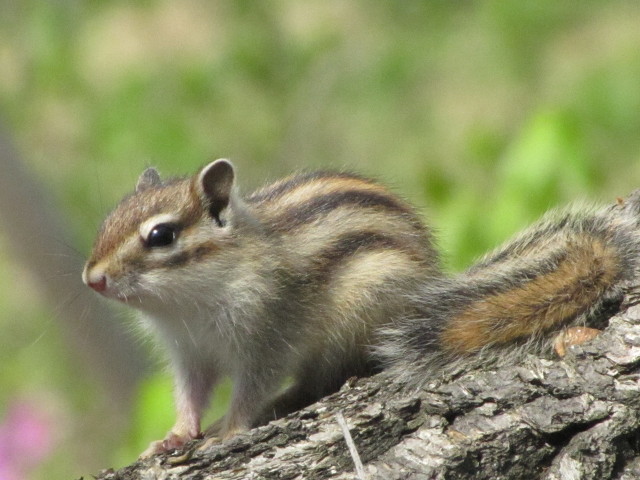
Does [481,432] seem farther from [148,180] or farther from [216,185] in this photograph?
[148,180]

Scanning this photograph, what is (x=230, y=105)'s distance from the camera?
862 centimetres

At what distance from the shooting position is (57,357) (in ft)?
29.1

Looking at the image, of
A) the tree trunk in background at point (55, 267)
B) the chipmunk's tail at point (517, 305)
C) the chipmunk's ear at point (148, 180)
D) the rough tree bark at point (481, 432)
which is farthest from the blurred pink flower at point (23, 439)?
the chipmunk's tail at point (517, 305)

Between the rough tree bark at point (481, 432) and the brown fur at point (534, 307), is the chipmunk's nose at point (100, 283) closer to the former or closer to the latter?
the rough tree bark at point (481, 432)

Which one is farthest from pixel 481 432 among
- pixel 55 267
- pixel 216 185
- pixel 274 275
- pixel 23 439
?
pixel 55 267

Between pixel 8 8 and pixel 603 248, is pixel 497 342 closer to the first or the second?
pixel 603 248

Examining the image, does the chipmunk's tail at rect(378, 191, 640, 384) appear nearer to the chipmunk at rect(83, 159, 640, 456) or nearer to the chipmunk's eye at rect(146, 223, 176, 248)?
the chipmunk at rect(83, 159, 640, 456)

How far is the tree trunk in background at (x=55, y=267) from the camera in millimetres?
6891

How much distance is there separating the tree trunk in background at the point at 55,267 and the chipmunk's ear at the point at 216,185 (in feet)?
10.2

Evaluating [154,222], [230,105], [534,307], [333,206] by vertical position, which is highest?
[230,105]

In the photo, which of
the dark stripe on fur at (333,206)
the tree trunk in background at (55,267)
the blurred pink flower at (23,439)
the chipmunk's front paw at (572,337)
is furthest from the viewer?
the tree trunk in background at (55,267)

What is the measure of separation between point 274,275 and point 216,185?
1.40ft

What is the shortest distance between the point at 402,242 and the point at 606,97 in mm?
3390

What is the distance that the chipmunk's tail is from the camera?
3094 millimetres
